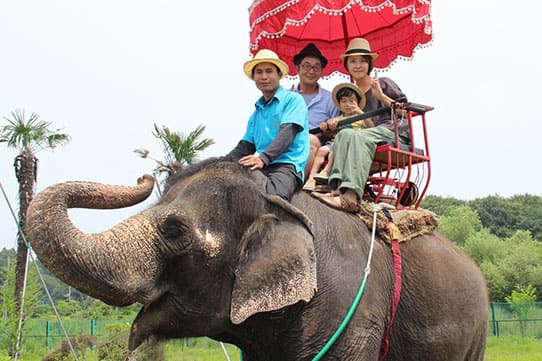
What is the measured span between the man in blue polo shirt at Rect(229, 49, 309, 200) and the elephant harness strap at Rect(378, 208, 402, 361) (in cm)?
78

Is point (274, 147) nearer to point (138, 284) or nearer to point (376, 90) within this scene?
point (138, 284)

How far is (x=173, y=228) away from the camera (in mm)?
3611

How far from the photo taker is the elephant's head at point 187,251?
10.6 ft

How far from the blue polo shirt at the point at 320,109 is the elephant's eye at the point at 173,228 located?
9.30 ft

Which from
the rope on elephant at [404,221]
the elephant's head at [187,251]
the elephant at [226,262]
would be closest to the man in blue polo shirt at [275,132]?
the elephant at [226,262]

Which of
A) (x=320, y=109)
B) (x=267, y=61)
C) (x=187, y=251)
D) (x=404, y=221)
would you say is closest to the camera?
(x=187, y=251)

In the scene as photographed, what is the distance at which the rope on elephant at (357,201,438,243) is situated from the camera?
4.73 m

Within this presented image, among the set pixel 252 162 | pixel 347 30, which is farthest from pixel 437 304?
pixel 347 30

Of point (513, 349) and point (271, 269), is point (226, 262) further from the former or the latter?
point (513, 349)

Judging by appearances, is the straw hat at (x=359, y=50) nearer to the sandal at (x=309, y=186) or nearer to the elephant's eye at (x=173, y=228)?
the sandal at (x=309, y=186)

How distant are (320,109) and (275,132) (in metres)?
1.75

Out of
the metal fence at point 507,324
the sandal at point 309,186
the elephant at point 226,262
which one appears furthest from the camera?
the metal fence at point 507,324

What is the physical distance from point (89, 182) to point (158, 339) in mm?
932

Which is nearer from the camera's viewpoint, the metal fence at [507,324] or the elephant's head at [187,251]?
the elephant's head at [187,251]
